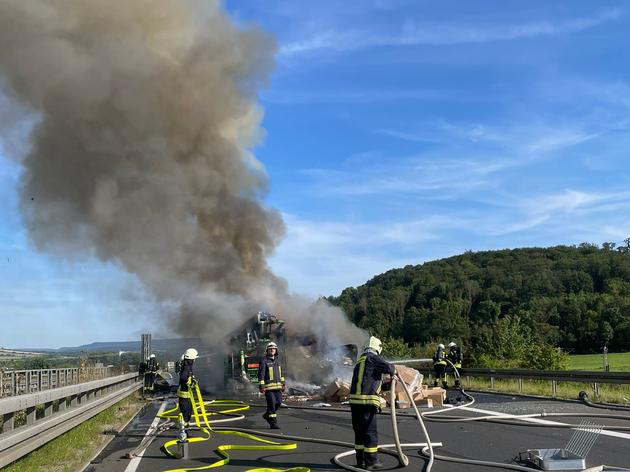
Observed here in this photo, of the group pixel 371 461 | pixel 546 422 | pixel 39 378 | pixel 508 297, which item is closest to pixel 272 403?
pixel 371 461

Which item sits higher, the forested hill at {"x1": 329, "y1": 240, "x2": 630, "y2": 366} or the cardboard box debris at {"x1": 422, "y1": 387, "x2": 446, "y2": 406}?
the forested hill at {"x1": 329, "y1": 240, "x2": 630, "y2": 366}

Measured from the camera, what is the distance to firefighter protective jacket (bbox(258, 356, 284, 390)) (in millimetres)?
10539

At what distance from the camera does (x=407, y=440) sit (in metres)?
8.28

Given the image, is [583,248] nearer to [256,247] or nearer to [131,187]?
[256,247]

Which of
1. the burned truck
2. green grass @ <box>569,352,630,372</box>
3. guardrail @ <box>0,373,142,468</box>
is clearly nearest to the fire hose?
guardrail @ <box>0,373,142,468</box>

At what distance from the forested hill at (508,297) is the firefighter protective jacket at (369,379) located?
1362 inches

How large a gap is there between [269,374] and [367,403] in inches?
172

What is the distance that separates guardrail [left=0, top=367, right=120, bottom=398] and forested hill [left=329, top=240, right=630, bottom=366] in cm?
2743

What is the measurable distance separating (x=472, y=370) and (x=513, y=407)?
598 cm

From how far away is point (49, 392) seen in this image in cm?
755

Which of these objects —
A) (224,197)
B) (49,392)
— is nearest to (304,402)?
(49,392)

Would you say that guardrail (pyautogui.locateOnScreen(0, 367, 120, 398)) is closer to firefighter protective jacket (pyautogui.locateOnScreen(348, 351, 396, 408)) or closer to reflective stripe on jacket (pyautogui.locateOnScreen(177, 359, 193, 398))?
reflective stripe on jacket (pyautogui.locateOnScreen(177, 359, 193, 398))

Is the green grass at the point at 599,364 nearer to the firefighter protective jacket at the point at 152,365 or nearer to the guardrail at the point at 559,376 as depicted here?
the guardrail at the point at 559,376

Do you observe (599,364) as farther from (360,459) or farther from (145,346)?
(360,459)
